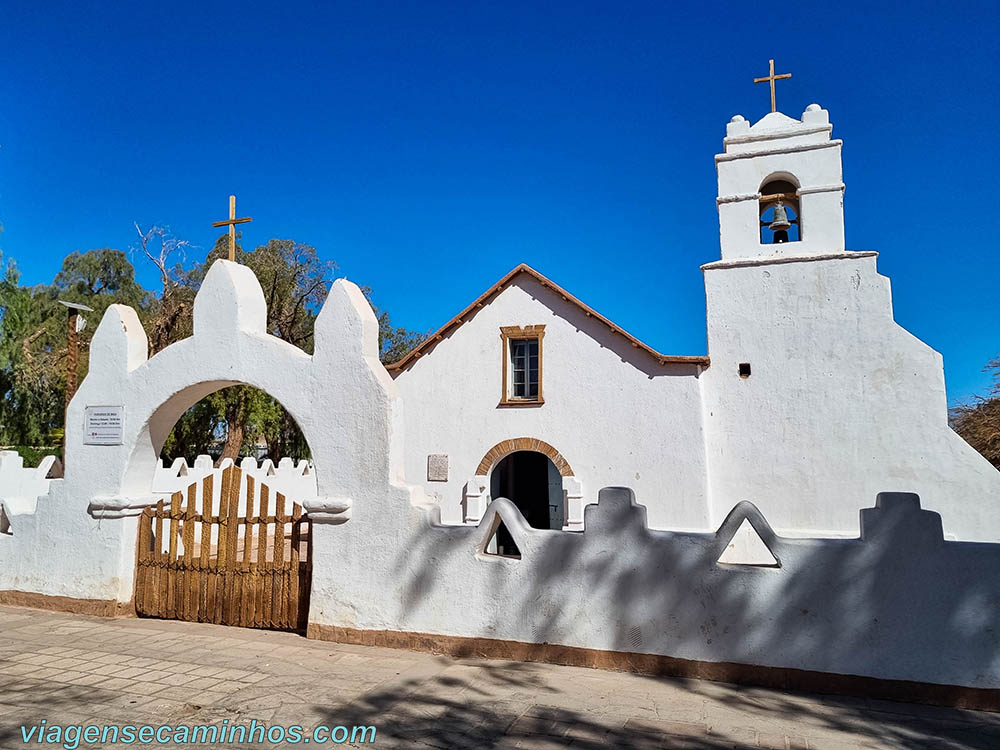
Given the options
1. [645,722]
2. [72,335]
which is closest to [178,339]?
[72,335]

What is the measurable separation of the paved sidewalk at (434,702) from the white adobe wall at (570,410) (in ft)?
24.7

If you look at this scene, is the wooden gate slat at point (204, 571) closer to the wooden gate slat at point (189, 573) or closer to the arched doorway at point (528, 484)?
the wooden gate slat at point (189, 573)

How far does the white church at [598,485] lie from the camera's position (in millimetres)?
5289

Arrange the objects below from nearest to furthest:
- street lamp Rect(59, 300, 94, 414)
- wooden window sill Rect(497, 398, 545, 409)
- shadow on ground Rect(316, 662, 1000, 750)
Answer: shadow on ground Rect(316, 662, 1000, 750) < street lamp Rect(59, 300, 94, 414) < wooden window sill Rect(497, 398, 545, 409)

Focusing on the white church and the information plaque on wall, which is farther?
the information plaque on wall

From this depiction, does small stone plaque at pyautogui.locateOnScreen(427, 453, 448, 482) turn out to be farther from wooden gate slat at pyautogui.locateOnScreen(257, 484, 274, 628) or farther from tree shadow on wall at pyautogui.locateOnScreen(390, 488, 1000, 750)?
tree shadow on wall at pyautogui.locateOnScreen(390, 488, 1000, 750)

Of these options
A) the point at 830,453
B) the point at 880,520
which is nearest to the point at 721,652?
the point at 880,520

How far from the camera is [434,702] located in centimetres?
510

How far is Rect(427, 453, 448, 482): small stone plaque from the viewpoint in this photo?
47.1 ft

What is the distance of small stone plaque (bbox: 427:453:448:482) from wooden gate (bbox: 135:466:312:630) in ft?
23.3

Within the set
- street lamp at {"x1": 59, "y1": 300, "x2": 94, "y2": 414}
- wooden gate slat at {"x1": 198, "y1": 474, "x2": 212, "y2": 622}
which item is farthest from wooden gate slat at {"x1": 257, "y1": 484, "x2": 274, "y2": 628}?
street lamp at {"x1": 59, "y1": 300, "x2": 94, "y2": 414}

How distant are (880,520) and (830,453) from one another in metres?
7.48

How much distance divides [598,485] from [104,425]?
8.38 metres

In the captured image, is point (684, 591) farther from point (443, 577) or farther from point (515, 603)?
point (443, 577)
